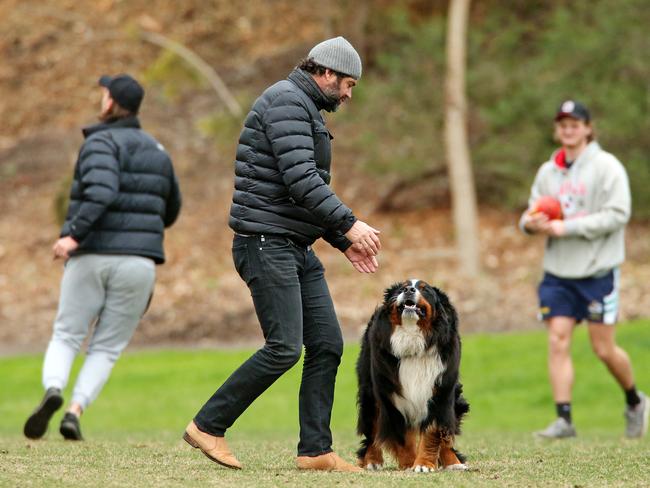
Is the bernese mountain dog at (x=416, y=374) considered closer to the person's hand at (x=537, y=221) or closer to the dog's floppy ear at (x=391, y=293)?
the dog's floppy ear at (x=391, y=293)

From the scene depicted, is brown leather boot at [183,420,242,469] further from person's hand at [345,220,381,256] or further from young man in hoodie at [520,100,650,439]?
young man in hoodie at [520,100,650,439]

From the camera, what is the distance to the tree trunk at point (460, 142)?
68.6 ft

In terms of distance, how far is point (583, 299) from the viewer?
31.6 ft

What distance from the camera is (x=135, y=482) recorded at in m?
5.65

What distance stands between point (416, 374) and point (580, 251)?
3647 mm

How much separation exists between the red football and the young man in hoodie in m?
0.05

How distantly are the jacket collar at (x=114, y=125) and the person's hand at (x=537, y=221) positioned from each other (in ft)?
10.2

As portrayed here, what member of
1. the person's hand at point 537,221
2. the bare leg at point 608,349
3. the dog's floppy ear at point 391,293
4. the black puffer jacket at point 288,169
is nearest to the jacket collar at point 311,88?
the black puffer jacket at point 288,169

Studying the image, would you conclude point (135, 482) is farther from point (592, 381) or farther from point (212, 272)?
point (212, 272)

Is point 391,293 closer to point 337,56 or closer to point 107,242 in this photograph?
point 337,56

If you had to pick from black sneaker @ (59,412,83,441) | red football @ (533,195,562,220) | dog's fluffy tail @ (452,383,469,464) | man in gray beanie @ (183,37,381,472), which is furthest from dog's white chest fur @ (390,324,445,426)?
red football @ (533,195,562,220)

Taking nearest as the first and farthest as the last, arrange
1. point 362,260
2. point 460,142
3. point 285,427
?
point 362,260
point 285,427
point 460,142

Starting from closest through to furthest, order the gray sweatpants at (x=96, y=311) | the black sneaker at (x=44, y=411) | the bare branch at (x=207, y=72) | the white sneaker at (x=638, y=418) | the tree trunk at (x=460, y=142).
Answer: the black sneaker at (x=44, y=411), the gray sweatpants at (x=96, y=311), the white sneaker at (x=638, y=418), the tree trunk at (x=460, y=142), the bare branch at (x=207, y=72)

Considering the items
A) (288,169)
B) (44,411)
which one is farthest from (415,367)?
(44,411)
